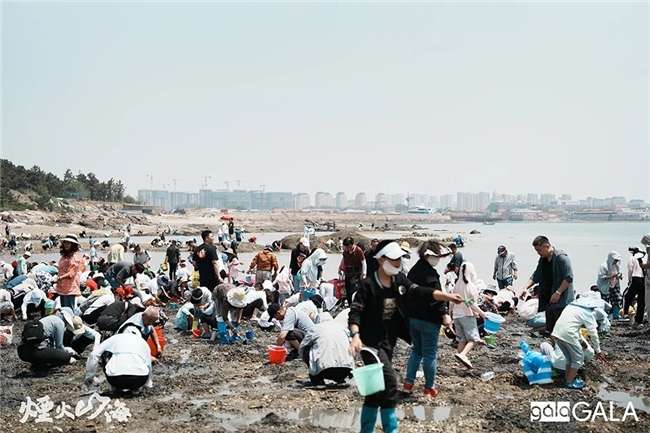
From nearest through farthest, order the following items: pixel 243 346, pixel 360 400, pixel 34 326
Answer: pixel 360 400
pixel 34 326
pixel 243 346

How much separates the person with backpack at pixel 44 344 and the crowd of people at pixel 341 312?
13 millimetres

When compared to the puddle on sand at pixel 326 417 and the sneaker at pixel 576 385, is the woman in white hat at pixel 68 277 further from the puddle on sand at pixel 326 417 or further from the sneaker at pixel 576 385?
the sneaker at pixel 576 385

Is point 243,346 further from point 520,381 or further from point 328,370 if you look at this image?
point 520,381

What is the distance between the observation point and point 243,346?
31.4 feet

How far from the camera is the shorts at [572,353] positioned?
6.78 metres

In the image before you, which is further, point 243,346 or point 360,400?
point 243,346

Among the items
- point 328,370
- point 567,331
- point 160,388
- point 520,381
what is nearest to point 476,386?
point 520,381

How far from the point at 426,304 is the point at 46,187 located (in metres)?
73.5

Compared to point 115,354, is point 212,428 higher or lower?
lower

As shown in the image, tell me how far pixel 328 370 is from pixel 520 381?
217 centimetres

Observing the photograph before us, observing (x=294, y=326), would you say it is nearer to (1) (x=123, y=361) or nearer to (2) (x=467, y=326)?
(2) (x=467, y=326)

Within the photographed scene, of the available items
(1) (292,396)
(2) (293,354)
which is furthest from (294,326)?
(1) (292,396)

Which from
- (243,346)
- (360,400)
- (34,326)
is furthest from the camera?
(243,346)

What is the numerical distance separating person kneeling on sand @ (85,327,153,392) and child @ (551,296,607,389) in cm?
429
